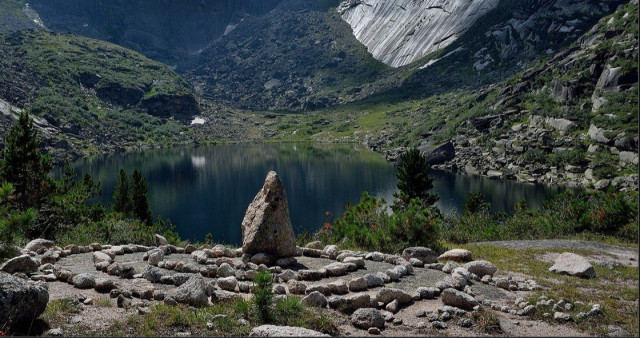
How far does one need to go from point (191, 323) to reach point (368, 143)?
185562 mm

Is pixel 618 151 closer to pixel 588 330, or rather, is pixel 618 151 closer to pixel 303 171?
pixel 303 171

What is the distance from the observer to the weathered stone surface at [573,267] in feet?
56.5

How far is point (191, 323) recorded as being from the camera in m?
10.7

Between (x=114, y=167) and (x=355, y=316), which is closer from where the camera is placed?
(x=355, y=316)

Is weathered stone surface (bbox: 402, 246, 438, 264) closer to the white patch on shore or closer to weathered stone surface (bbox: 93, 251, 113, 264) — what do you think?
weathered stone surface (bbox: 93, 251, 113, 264)

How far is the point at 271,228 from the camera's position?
18500mm

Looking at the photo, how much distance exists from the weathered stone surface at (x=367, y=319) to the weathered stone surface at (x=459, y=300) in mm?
2597

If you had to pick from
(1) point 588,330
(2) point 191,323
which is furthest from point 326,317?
(1) point 588,330

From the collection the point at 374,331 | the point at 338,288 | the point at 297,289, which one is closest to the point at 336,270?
the point at 338,288

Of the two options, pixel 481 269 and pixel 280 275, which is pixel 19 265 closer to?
pixel 280 275

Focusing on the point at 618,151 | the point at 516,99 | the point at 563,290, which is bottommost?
the point at 563,290

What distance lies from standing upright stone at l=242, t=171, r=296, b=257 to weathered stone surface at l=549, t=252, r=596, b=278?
11.6m

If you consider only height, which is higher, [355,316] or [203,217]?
[355,316]

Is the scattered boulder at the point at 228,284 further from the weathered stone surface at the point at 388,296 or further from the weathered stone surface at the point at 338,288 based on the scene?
the weathered stone surface at the point at 388,296
